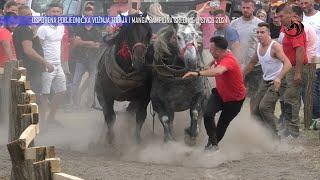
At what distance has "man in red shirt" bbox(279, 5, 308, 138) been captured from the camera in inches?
361

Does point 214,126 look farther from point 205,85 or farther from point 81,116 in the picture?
point 81,116

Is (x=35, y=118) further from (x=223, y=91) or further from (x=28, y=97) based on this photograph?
(x=223, y=91)

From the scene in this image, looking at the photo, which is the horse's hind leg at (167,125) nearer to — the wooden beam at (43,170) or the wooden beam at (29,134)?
the wooden beam at (29,134)

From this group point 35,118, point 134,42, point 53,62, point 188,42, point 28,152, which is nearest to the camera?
point 28,152

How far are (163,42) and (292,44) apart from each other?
184 centimetres

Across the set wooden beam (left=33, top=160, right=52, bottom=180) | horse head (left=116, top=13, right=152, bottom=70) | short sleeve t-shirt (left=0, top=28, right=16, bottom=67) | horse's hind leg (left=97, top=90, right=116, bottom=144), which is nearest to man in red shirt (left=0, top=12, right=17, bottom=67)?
short sleeve t-shirt (left=0, top=28, right=16, bottom=67)

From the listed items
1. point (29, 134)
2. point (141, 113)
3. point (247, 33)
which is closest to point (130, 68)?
point (141, 113)

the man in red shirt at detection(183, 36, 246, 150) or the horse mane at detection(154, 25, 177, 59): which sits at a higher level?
the horse mane at detection(154, 25, 177, 59)

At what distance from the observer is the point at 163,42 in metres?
8.66

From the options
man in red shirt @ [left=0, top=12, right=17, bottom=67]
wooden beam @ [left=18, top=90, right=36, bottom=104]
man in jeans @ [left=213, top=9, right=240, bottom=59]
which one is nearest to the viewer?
wooden beam @ [left=18, top=90, right=36, bottom=104]

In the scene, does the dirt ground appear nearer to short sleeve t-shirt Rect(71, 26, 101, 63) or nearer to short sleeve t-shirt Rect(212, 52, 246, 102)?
short sleeve t-shirt Rect(212, 52, 246, 102)

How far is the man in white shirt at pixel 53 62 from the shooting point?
11.5 m

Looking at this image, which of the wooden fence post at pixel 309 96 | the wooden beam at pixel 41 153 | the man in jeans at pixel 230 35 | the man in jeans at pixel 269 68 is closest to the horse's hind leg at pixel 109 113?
the man in jeans at pixel 269 68

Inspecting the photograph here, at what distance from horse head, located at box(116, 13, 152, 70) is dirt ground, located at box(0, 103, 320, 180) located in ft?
3.78
